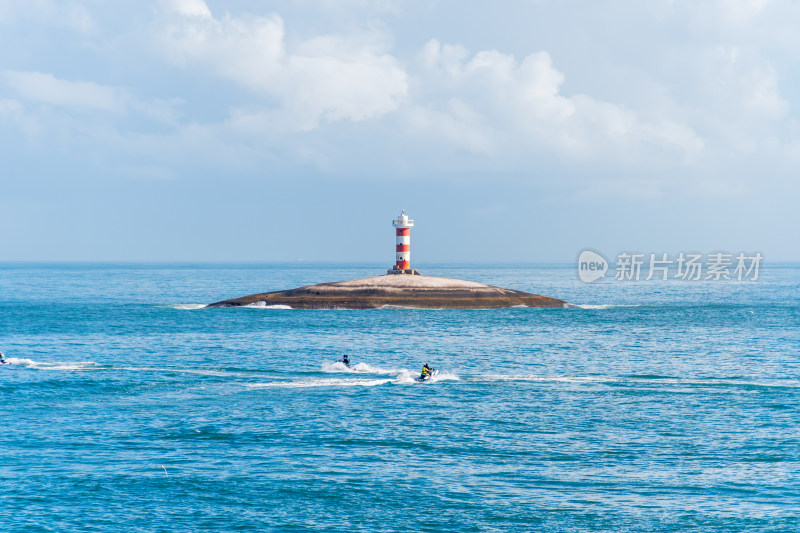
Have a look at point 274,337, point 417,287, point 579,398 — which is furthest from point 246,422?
point 417,287

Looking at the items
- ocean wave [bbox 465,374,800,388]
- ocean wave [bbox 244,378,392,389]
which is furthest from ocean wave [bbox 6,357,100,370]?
ocean wave [bbox 465,374,800,388]

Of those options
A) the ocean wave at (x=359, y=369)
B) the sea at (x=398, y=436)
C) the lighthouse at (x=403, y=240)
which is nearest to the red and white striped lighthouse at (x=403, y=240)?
the lighthouse at (x=403, y=240)

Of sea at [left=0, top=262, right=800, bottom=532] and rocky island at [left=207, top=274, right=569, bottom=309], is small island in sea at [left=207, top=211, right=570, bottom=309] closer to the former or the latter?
rocky island at [left=207, top=274, right=569, bottom=309]

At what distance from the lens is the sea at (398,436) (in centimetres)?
2734

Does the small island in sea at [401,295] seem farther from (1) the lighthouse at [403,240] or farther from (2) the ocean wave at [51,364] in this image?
(2) the ocean wave at [51,364]

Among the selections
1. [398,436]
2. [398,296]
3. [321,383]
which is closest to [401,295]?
[398,296]

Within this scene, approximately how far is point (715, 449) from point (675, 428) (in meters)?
3.92

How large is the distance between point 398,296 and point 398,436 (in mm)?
69507

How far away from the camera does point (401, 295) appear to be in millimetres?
106312

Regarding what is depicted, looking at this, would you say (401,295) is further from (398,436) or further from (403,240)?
(398,436)

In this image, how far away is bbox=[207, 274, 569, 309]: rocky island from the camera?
106 m

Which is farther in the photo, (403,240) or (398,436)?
(403,240)

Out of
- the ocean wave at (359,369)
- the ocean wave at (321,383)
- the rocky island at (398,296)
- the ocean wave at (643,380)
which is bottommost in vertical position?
the ocean wave at (321,383)

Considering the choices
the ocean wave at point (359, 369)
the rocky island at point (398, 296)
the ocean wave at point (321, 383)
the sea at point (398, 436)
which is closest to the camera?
the sea at point (398, 436)
